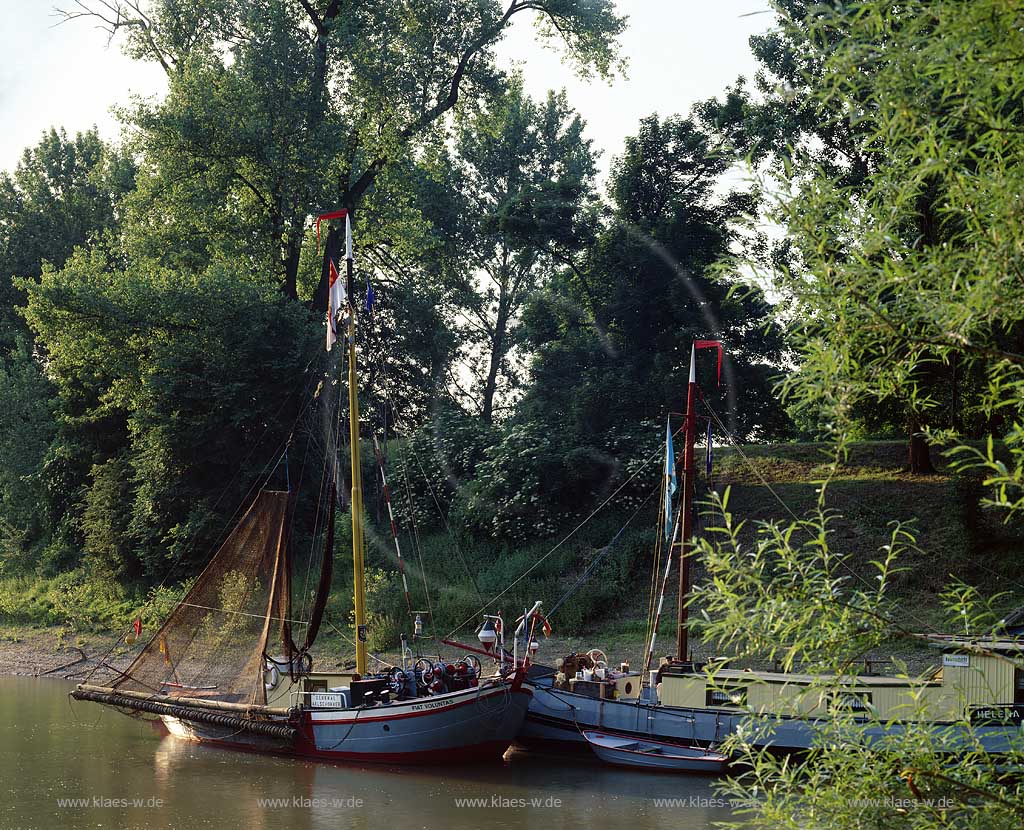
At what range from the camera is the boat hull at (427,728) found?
20188mm

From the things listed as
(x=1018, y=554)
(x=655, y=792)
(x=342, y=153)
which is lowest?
(x=655, y=792)

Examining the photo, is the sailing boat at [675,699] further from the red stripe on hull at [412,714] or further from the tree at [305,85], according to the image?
the tree at [305,85]

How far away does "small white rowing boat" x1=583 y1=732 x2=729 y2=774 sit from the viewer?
1947 cm

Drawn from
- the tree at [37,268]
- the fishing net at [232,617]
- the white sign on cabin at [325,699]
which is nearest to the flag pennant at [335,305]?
the fishing net at [232,617]

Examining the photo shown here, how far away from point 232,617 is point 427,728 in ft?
18.3

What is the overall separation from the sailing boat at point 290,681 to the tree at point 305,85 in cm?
A: 1423

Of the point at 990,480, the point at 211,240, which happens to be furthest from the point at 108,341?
the point at 990,480

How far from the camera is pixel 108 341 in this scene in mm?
35250

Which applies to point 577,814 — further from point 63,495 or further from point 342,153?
point 63,495

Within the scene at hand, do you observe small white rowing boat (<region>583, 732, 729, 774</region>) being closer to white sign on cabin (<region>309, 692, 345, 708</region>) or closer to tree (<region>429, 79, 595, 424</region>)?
white sign on cabin (<region>309, 692, 345, 708</region>)

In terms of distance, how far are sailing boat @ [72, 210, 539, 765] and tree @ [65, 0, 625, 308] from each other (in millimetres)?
14234

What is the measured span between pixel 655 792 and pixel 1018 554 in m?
14.0

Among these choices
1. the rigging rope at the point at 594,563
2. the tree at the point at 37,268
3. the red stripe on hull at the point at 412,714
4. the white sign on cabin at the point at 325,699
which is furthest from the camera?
the tree at the point at 37,268

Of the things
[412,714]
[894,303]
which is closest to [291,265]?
[412,714]
